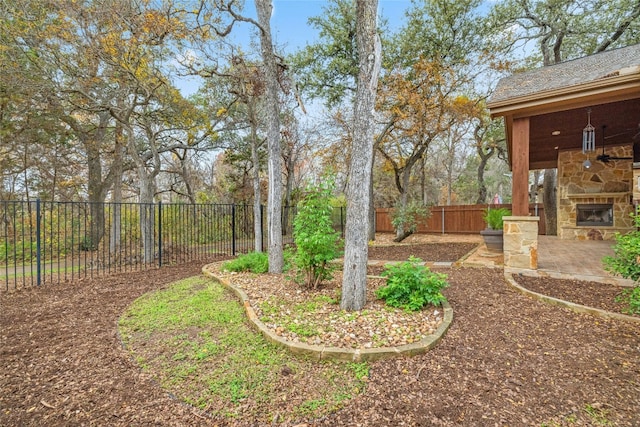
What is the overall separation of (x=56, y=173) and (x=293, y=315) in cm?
1209

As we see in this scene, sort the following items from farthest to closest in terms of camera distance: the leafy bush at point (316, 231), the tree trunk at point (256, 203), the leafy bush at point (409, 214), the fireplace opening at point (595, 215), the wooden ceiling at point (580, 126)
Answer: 1. the leafy bush at point (409, 214)
2. the fireplace opening at point (595, 215)
3. the tree trunk at point (256, 203)
4. the wooden ceiling at point (580, 126)
5. the leafy bush at point (316, 231)

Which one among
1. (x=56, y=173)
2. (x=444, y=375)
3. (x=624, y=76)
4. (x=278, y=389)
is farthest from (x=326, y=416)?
(x=56, y=173)

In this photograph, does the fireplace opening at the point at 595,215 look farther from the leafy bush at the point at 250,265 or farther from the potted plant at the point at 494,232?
the leafy bush at the point at 250,265

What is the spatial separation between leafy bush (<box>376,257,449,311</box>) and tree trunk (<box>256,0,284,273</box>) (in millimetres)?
2233

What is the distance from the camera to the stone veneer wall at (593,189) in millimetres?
7461

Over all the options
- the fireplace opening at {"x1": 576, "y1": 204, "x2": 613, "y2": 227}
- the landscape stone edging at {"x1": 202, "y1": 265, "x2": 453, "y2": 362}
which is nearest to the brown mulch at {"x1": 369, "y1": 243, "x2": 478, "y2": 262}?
the fireplace opening at {"x1": 576, "y1": 204, "x2": 613, "y2": 227}

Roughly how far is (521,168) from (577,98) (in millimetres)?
1180

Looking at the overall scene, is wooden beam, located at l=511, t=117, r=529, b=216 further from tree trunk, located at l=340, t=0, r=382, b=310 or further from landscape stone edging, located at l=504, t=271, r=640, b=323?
tree trunk, located at l=340, t=0, r=382, b=310

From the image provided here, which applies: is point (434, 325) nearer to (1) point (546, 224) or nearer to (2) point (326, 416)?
(2) point (326, 416)

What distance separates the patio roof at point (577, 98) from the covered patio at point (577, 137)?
1 centimetres

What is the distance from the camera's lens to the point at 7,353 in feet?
8.70

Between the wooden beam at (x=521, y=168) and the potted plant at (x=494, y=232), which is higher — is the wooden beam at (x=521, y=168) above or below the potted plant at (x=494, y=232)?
above

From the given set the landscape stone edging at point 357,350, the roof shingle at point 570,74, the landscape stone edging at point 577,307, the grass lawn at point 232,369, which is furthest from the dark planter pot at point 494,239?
the grass lawn at point 232,369

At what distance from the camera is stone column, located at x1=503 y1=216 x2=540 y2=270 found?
460cm
